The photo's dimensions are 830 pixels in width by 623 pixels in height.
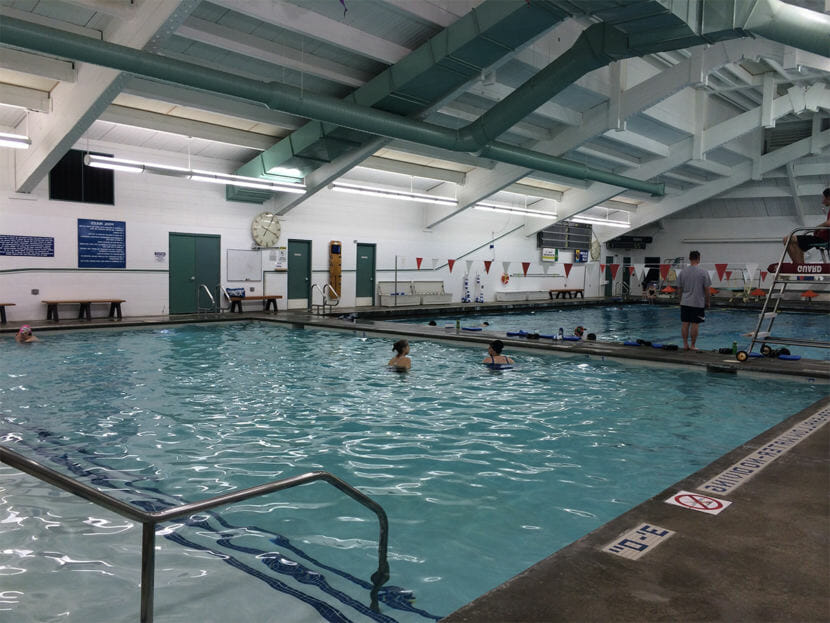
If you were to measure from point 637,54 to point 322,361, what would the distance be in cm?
685

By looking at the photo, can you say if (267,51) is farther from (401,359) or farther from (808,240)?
(808,240)

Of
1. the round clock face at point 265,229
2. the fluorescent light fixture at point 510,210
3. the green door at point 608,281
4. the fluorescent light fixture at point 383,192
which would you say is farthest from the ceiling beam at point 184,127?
the green door at point 608,281

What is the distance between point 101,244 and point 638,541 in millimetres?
13969

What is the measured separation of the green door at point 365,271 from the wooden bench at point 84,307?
761cm

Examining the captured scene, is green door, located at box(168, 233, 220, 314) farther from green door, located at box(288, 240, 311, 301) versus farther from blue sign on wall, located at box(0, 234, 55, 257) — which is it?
blue sign on wall, located at box(0, 234, 55, 257)

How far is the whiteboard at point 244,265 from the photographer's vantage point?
1609 centimetres

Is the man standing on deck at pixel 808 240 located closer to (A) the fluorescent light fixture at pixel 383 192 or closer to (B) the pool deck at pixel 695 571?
(B) the pool deck at pixel 695 571

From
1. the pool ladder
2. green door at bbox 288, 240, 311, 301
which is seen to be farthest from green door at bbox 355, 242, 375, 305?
green door at bbox 288, 240, 311, 301

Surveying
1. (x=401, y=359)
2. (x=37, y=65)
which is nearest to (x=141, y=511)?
(x=401, y=359)

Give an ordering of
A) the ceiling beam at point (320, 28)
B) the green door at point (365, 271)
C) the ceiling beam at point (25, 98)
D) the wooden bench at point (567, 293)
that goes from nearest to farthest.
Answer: the ceiling beam at point (320, 28), the ceiling beam at point (25, 98), the green door at point (365, 271), the wooden bench at point (567, 293)

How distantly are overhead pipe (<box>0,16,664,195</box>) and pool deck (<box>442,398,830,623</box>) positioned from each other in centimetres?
820

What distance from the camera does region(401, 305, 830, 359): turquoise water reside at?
14616 millimetres

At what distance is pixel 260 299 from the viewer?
658 inches

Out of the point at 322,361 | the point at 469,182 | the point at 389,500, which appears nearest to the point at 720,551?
the point at 389,500
